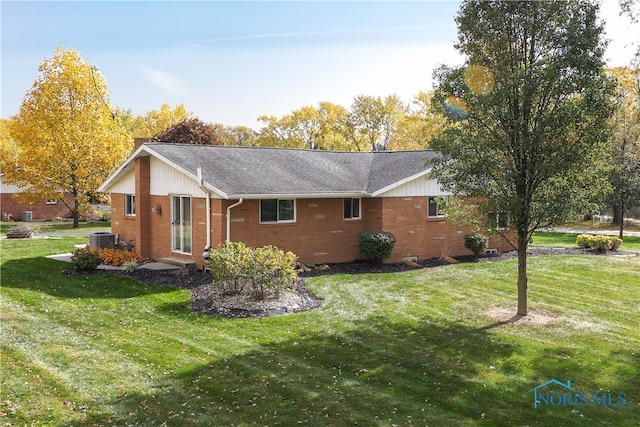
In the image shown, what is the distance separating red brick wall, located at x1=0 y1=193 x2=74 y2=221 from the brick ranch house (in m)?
21.1

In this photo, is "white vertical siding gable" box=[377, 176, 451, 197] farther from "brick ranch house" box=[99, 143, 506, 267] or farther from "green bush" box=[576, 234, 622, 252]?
"green bush" box=[576, 234, 622, 252]

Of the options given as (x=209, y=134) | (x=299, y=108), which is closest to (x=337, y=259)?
(x=209, y=134)

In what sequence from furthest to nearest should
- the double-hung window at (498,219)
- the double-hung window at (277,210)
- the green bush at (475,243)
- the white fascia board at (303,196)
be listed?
the green bush at (475,243) → the double-hung window at (277,210) → the white fascia board at (303,196) → the double-hung window at (498,219)

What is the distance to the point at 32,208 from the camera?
1585 inches

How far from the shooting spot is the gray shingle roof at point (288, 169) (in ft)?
58.0

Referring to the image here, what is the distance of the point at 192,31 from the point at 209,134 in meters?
26.5

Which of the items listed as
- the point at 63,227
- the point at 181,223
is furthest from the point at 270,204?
the point at 63,227

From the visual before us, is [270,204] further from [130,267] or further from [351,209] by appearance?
[130,267]

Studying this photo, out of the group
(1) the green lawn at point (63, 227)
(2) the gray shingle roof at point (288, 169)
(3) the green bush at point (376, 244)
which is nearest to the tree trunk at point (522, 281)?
(2) the gray shingle roof at point (288, 169)

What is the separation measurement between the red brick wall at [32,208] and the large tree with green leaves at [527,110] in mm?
36356

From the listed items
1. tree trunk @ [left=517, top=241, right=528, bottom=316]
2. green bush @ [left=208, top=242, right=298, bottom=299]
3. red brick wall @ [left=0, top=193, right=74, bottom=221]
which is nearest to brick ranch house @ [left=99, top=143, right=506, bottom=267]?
green bush @ [left=208, top=242, right=298, bottom=299]

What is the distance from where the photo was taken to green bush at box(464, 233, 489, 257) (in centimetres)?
2116

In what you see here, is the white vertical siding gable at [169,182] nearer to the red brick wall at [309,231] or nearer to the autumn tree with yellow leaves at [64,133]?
the red brick wall at [309,231]

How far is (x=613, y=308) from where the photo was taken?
13531mm
